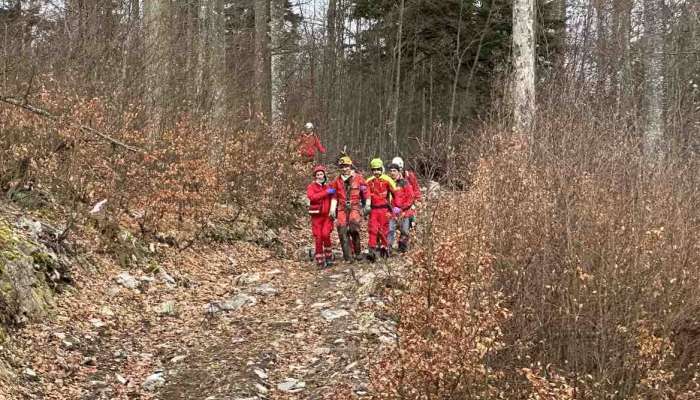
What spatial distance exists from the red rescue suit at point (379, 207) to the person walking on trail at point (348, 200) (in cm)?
16

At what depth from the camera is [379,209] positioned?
9.77 meters

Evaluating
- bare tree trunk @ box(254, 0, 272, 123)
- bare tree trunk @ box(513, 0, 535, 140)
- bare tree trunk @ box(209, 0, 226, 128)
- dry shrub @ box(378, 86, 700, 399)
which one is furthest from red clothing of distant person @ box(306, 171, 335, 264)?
bare tree trunk @ box(254, 0, 272, 123)

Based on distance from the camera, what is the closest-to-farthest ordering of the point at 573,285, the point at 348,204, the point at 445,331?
1. the point at 445,331
2. the point at 573,285
3. the point at 348,204

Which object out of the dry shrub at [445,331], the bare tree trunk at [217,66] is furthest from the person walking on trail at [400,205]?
the dry shrub at [445,331]

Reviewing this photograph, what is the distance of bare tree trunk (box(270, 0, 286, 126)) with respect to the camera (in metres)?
14.7

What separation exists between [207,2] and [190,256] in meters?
5.60

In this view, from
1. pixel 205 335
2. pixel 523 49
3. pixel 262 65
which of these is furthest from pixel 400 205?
pixel 262 65

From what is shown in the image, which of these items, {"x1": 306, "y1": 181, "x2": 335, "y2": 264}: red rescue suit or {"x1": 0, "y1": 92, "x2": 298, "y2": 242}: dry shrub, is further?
{"x1": 306, "y1": 181, "x2": 335, "y2": 264}: red rescue suit

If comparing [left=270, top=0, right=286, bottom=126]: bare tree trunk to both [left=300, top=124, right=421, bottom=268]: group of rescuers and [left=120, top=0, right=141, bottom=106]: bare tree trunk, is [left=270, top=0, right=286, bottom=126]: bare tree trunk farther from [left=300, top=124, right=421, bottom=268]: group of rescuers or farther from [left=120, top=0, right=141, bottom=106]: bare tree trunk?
[left=300, top=124, right=421, bottom=268]: group of rescuers

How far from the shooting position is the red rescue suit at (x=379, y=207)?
970cm

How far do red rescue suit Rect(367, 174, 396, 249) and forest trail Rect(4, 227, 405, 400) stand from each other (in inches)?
24.1

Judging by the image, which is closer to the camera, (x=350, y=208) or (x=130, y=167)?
(x=130, y=167)

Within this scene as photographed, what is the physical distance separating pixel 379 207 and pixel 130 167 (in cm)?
363

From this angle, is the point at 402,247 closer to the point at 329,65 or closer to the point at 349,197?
the point at 349,197
